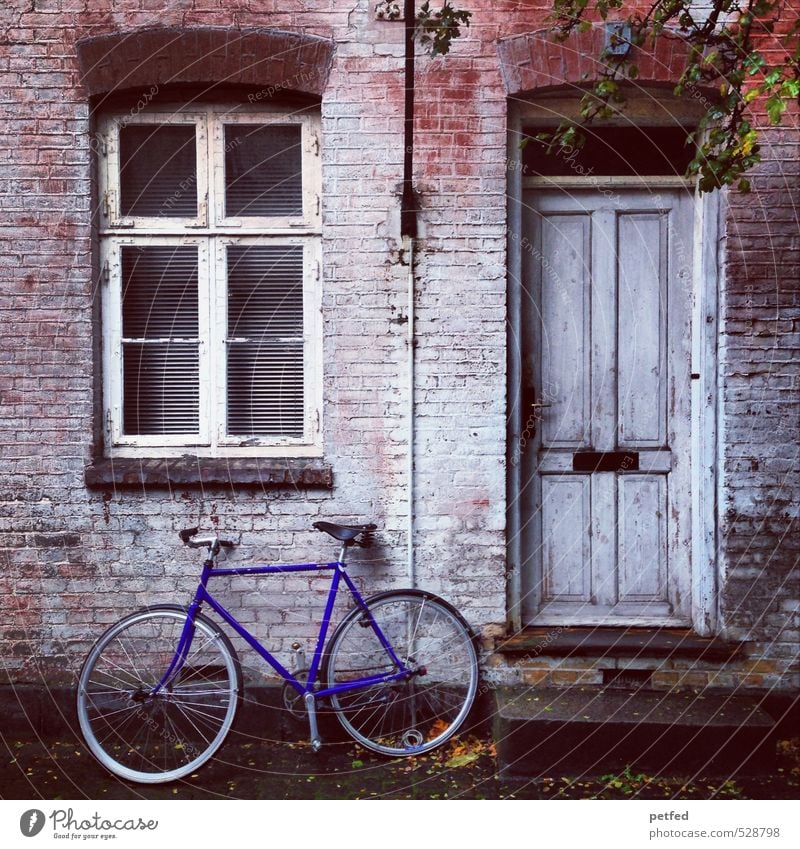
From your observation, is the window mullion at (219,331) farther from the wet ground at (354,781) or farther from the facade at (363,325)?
the wet ground at (354,781)

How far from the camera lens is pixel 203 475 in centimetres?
489

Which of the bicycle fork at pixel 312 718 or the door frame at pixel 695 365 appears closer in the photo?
the bicycle fork at pixel 312 718

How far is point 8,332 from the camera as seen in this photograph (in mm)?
4879

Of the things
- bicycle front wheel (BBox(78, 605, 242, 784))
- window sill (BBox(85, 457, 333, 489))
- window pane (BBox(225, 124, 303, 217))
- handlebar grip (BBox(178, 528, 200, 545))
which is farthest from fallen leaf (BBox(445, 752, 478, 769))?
window pane (BBox(225, 124, 303, 217))

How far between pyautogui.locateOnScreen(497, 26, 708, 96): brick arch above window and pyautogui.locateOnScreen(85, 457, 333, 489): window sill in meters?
2.26

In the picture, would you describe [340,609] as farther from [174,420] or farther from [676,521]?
[676,521]

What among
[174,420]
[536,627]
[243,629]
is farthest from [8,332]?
[536,627]

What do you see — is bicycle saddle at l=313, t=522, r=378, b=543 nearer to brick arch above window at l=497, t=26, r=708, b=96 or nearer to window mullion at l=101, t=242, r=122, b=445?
window mullion at l=101, t=242, r=122, b=445

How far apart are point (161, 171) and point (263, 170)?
0.55m

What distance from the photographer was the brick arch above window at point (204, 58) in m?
4.80

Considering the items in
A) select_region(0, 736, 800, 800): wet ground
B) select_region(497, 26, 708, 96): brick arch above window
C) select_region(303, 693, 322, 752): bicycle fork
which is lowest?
select_region(0, 736, 800, 800): wet ground

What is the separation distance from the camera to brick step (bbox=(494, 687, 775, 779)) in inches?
176
